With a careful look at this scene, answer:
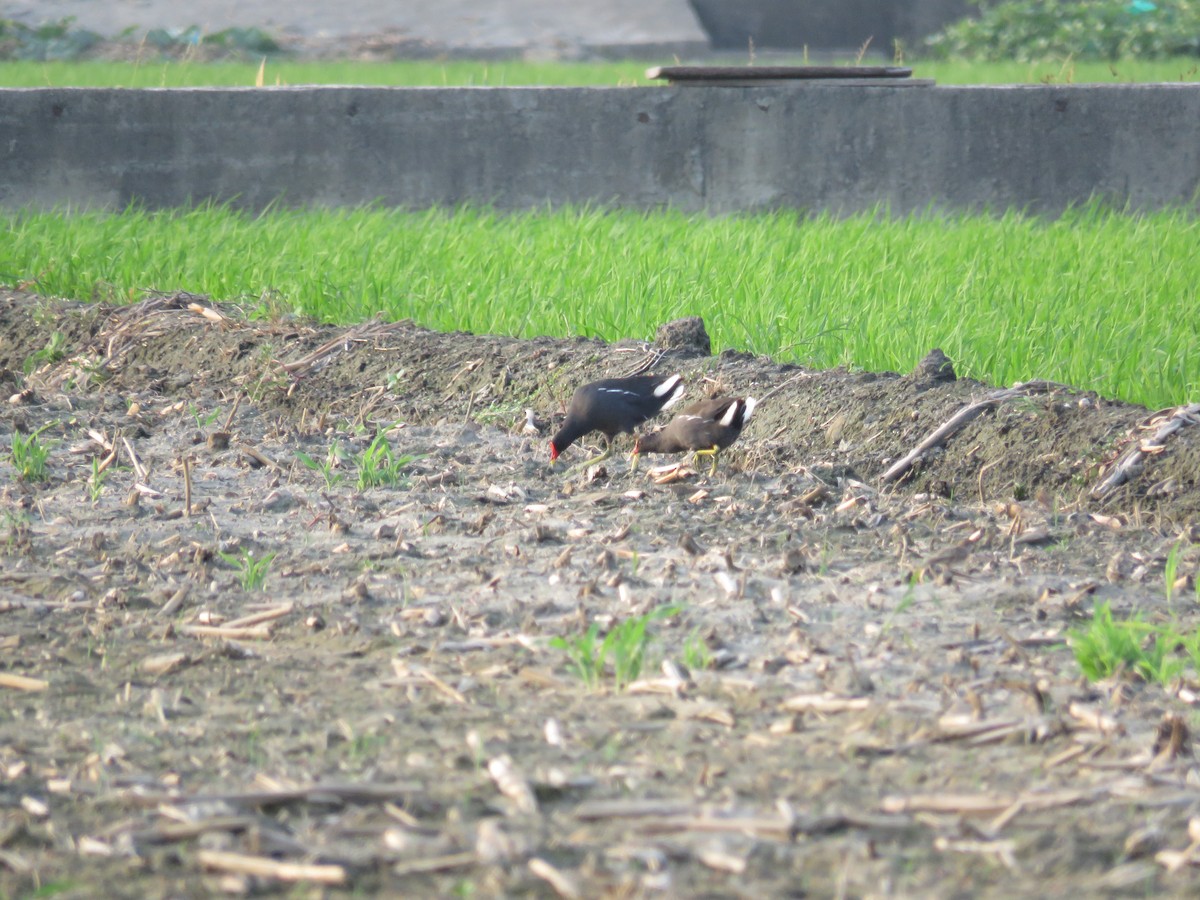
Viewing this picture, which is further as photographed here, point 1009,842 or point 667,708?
point 667,708

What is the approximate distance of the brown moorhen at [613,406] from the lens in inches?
152

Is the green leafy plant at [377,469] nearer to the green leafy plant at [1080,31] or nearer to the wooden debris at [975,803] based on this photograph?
the wooden debris at [975,803]

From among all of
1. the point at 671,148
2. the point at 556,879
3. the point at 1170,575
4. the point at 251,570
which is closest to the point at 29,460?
the point at 251,570

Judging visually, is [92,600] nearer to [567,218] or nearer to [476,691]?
[476,691]

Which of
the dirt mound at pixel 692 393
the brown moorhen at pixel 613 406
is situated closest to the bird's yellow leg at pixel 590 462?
the brown moorhen at pixel 613 406

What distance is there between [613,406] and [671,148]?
4306 mm

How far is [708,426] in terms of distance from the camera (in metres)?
3.75

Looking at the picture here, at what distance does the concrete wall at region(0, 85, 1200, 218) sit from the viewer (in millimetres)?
7652

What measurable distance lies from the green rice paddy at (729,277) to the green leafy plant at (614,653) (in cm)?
210

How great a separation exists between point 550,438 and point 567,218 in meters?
3.08

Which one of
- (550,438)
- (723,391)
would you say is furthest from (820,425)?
(550,438)

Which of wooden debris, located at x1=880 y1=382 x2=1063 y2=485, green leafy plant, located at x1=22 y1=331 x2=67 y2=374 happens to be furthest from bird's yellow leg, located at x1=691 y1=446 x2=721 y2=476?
green leafy plant, located at x1=22 y1=331 x2=67 y2=374

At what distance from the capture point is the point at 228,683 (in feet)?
8.22

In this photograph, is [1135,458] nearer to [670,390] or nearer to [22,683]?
[670,390]
